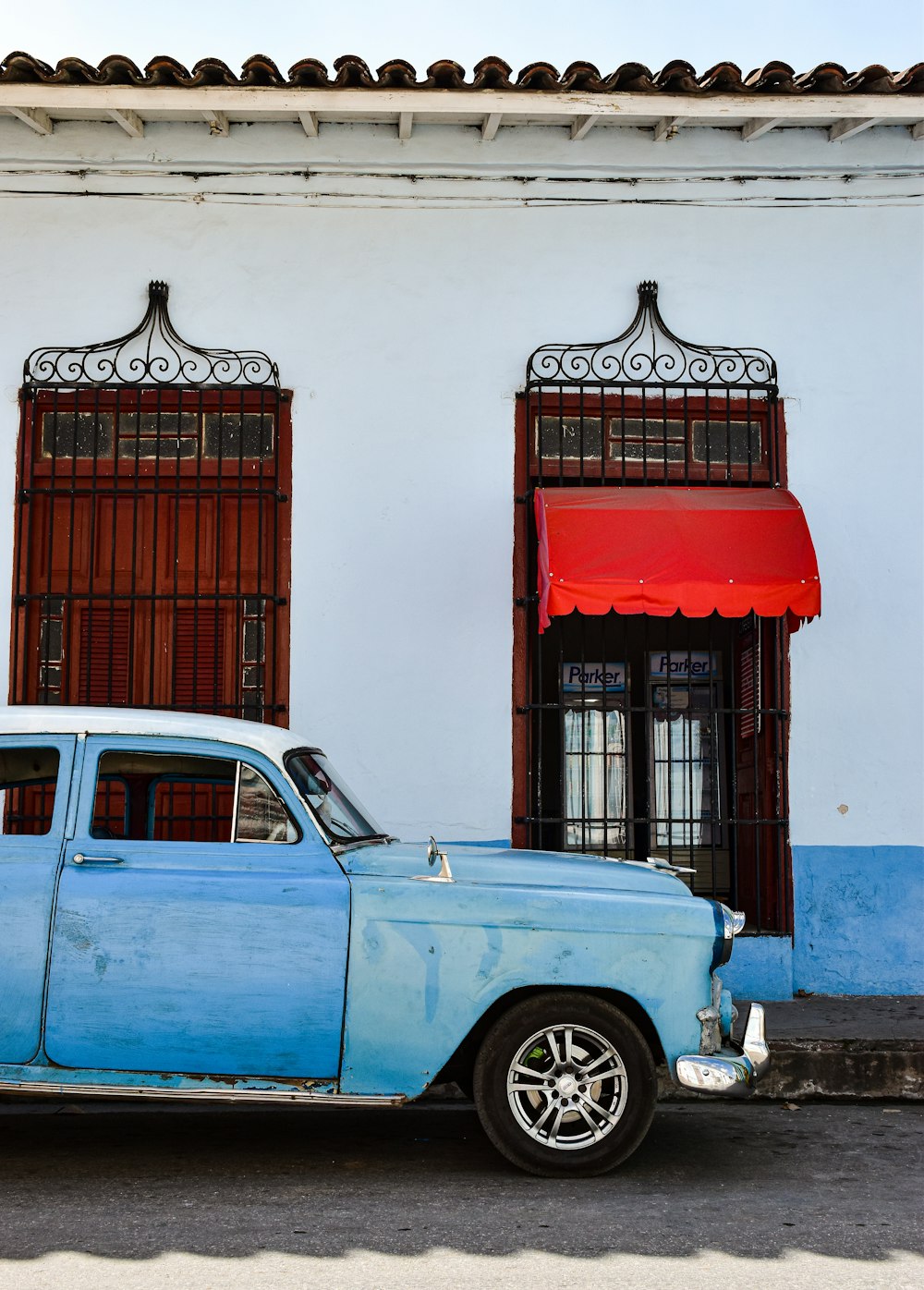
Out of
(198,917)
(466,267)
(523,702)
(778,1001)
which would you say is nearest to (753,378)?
(466,267)

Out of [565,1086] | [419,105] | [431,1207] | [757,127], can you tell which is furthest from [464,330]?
[431,1207]

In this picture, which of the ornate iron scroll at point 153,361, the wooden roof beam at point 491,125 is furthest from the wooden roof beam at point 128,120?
the wooden roof beam at point 491,125

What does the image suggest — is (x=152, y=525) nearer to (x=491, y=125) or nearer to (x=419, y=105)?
(x=419, y=105)

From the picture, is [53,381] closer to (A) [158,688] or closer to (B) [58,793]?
(A) [158,688]

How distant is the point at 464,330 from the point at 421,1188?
5335 millimetres

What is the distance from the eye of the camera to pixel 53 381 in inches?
318

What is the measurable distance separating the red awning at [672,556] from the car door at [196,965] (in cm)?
307

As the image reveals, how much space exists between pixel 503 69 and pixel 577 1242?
6.31m

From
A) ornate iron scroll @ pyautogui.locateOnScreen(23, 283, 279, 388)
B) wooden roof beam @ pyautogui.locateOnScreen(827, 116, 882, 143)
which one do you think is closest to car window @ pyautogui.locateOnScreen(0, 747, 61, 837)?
ornate iron scroll @ pyautogui.locateOnScreen(23, 283, 279, 388)

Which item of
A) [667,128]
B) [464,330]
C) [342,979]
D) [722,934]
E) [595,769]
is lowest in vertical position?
[342,979]

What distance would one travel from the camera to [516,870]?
4.93m

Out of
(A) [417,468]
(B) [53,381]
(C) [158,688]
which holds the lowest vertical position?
(C) [158,688]

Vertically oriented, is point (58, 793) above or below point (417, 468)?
below

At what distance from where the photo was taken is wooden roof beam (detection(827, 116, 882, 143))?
816cm
